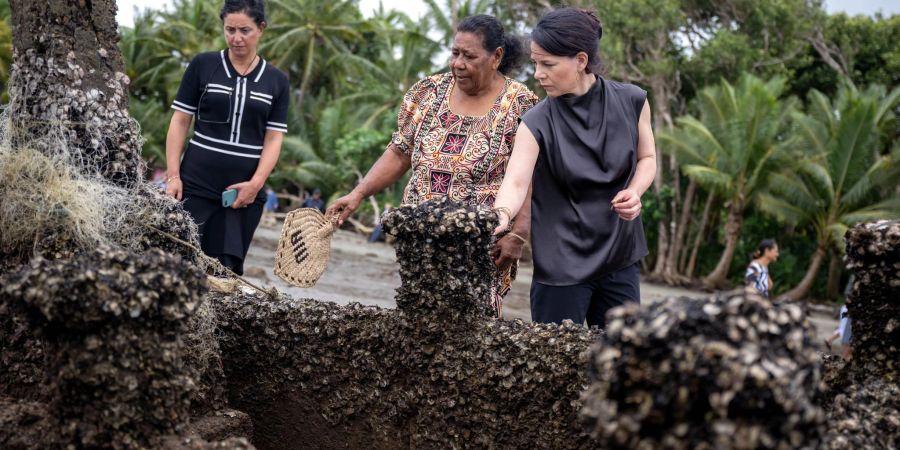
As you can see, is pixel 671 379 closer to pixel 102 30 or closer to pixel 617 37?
pixel 102 30

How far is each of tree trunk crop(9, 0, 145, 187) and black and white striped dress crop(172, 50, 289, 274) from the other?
1.17 metres

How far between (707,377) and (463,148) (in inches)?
102

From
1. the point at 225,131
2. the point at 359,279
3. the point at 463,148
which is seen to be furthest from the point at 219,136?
the point at 359,279

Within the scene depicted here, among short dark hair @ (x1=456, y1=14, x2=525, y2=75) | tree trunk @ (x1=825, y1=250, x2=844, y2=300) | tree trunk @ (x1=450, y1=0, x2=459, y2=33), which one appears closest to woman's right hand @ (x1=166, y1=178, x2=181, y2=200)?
short dark hair @ (x1=456, y1=14, x2=525, y2=75)

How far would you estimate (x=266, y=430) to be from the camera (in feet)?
12.7

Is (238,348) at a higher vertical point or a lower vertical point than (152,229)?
lower

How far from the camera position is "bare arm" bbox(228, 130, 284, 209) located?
15.3ft

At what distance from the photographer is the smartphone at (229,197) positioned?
461 cm

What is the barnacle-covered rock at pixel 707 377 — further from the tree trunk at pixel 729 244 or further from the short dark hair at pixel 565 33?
the tree trunk at pixel 729 244

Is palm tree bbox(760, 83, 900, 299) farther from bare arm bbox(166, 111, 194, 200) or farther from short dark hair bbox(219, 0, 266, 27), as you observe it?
bare arm bbox(166, 111, 194, 200)

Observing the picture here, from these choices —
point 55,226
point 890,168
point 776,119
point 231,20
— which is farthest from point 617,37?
point 55,226

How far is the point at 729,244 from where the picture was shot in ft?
83.0

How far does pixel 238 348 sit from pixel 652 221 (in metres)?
25.4

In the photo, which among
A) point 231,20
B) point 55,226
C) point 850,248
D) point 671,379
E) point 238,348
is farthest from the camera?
point 231,20
